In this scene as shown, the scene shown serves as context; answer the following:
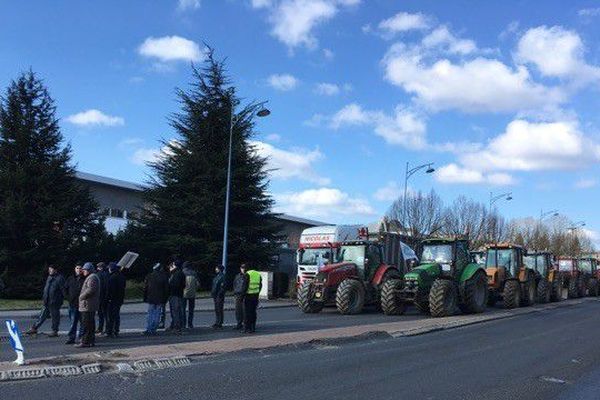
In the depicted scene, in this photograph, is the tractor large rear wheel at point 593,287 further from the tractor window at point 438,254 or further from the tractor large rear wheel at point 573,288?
the tractor window at point 438,254

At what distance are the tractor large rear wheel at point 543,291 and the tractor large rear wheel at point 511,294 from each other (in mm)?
4168

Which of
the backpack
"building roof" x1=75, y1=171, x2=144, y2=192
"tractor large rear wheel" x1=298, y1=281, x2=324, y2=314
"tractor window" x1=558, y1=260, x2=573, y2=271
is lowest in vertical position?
"tractor large rear wheel" x1=298, y1=281, x2=324, y2=314

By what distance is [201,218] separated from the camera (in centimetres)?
3512

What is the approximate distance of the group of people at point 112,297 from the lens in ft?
41.7

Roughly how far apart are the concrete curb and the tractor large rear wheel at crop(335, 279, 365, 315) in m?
2.97

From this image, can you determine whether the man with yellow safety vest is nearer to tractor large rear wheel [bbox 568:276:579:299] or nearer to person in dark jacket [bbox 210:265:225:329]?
person in dark jacket [bbox 210:265:225:329]

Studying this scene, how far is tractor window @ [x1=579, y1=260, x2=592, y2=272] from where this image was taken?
1531 inches

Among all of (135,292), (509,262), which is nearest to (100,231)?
(135,292)

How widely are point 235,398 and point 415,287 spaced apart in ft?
44.1

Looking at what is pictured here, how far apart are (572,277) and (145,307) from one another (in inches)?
972

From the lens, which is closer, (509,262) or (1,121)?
(509,262)

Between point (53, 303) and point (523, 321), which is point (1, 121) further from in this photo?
point (523, 321)

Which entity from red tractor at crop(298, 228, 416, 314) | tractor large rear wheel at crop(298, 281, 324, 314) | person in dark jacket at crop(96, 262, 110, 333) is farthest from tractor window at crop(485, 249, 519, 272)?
person in dark jacket at crop(96, 262, 110, 333)

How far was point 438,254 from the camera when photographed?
2250 cm
